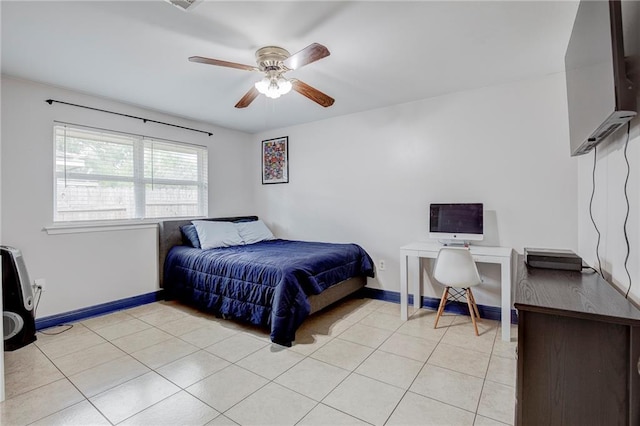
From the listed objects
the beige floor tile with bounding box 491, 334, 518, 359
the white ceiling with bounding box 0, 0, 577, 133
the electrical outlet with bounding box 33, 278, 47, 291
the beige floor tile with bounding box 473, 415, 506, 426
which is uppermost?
the white ceiling with bounding box 0, 0, 577, 133

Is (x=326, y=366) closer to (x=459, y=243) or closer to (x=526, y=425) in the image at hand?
(x=526, y=425)

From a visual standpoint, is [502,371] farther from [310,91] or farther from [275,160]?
[275,160]

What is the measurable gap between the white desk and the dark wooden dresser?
144 cm

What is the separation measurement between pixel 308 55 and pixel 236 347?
7.26 ft

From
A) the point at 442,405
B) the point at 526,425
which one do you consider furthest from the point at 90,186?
the point at 526,425

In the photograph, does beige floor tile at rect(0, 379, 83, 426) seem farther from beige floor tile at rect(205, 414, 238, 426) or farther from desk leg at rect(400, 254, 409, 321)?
desk leg at rect(400, 254, 409, 321)

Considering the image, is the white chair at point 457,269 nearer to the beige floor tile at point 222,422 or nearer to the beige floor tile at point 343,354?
the beige floor tile at point 343,354

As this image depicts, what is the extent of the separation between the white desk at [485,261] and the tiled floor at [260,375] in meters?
0.17

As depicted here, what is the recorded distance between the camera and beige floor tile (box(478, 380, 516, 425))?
5.30 ft

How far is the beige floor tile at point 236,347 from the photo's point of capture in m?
2.30

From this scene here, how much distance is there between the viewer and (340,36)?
204cm

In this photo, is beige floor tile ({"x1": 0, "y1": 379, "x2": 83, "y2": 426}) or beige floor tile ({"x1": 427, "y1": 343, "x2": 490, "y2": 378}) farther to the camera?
beige floor tile ({"x1": 427, "y1": 343, "x2": 490, "y2": 378})

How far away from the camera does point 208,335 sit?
8.76ft

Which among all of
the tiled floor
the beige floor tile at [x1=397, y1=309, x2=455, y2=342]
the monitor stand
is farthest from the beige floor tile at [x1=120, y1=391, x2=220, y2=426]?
the monitor stand
